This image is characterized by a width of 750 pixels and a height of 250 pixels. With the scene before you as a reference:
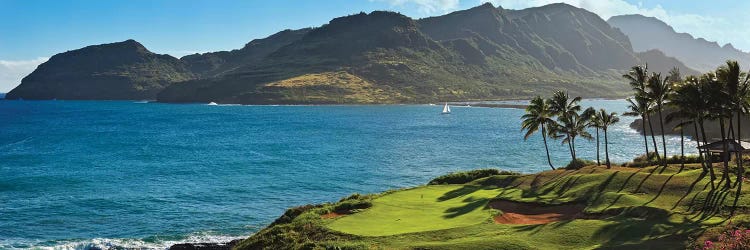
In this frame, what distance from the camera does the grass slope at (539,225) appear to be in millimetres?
33094

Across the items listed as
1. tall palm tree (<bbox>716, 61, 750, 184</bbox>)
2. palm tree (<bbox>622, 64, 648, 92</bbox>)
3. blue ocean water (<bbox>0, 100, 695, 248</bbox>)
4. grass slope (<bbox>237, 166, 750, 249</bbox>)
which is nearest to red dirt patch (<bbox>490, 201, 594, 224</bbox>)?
grass slope (<bbox>237, 166, 750, 249</bbox>)

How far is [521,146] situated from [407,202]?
320 ft

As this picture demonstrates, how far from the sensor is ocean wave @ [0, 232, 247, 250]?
2231 inches

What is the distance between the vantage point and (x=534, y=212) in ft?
144

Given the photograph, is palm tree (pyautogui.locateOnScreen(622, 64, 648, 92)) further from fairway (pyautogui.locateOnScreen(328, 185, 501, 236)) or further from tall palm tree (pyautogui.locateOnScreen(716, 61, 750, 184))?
fairway (pyautogui.locateOnScreen(328, 185, 501, 236))

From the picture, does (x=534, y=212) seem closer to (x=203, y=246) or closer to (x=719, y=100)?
(x=719, y=100)

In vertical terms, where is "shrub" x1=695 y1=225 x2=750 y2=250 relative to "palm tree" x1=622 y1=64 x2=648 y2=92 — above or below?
below

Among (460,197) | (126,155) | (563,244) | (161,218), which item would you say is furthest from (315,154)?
(563,244)

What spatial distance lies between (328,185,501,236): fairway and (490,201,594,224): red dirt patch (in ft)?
4.04

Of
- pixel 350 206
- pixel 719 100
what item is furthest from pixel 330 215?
pixel 719 100

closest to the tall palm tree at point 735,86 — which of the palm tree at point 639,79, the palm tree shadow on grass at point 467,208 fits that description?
the palm tree at point 639,79

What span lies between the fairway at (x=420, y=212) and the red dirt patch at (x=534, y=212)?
1232 millimetres

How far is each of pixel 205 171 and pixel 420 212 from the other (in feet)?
231

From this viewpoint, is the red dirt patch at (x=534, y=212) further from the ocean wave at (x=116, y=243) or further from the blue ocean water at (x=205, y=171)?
the blue ocean water at (x=205, y=171)
